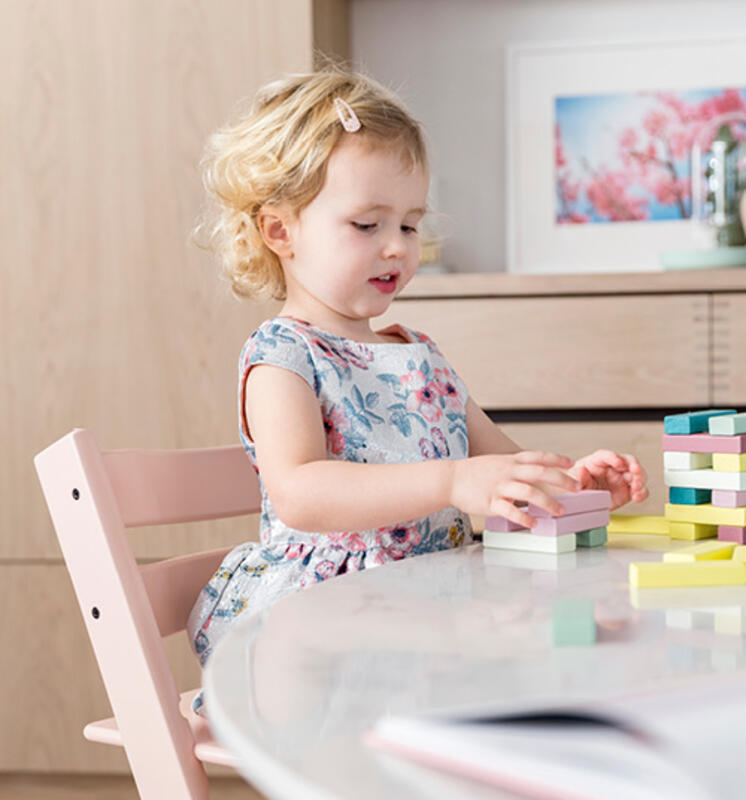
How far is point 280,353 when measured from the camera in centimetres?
101

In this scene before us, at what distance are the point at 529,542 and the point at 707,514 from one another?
0.16m

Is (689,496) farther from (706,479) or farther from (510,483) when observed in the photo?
(510,483)

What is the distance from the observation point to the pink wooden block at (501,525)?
800mm

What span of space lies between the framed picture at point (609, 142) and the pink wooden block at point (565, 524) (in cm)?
167

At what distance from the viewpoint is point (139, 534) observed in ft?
6.78

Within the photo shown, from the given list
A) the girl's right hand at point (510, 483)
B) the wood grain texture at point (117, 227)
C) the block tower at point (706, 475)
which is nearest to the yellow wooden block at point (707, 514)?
the block tower at point (706, 475)

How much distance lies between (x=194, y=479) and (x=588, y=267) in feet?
5.11

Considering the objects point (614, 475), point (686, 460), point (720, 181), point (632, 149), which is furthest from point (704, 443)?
point (632, 149)

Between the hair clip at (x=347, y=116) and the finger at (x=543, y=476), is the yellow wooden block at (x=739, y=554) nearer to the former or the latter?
the finger at (x=543, y=476)

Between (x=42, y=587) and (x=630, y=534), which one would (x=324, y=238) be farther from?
(x=42, y=587)

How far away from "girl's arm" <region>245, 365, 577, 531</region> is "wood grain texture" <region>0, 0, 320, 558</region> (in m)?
1.06

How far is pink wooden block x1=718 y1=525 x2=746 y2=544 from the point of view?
84cm

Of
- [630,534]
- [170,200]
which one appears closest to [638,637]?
[630,534]

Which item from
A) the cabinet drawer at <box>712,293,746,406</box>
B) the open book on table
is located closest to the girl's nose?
the open book on table
